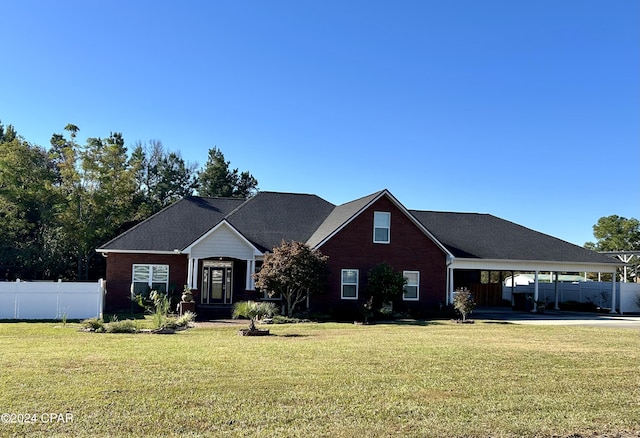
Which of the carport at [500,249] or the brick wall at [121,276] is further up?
the carport at [500,249]

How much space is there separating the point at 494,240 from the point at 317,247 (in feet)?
38.5

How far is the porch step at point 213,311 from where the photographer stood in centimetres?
2589

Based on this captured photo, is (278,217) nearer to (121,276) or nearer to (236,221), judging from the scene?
(236,221)

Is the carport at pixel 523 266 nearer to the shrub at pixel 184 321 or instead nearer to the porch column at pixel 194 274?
the porch column at pixel 194 274

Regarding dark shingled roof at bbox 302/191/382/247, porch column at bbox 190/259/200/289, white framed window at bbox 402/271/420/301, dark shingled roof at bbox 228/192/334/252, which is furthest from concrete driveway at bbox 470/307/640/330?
porch column at bbox 190/259/200/289

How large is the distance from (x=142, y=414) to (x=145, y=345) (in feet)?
23.1

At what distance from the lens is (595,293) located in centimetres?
3781

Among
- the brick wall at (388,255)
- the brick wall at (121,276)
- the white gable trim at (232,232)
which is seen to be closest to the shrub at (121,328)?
the white gable trim at (232,232)

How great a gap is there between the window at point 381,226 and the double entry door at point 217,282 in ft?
25.6

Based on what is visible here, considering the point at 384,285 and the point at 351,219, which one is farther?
the point at 351,219

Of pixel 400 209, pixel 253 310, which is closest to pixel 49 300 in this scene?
pixel 253 310

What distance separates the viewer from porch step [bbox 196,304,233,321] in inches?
1019

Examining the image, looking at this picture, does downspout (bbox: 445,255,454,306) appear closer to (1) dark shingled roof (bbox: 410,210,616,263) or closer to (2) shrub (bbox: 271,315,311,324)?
(1) dark shingled roof (bbox: 410,210,616,263)

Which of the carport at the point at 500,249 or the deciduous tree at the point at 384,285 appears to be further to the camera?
the carport at the point at 500,249
